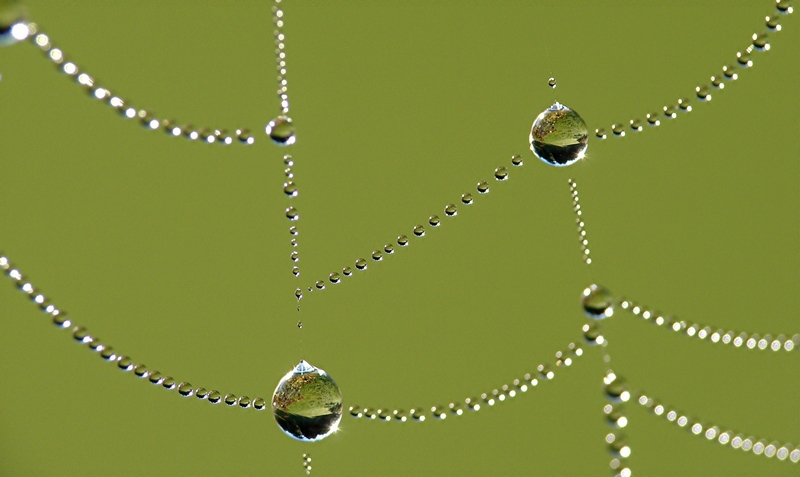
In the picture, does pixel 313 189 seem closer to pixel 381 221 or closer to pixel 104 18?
pixel 381 221

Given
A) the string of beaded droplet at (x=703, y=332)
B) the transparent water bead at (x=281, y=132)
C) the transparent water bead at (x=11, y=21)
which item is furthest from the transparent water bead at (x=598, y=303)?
the transparent water bead at (x=11, y=21)

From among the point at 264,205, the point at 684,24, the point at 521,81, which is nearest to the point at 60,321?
the point at 264,205

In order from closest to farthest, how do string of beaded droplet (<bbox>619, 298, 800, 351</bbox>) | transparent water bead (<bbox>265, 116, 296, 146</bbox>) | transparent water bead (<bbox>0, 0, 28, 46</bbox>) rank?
transparent water bead (<bbox>0, 0, 28, 46</bbox>) → transparent water bead (<bbox>265, 116, 296, 146</bbox>) → string of beaded droplet (<bbox>619, 298, 800, 351</bbox>)

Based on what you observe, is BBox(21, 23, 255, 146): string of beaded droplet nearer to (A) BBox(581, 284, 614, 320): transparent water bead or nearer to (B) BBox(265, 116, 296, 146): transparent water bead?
(B) BBox(265, 116, 296, 146): transparent water bead

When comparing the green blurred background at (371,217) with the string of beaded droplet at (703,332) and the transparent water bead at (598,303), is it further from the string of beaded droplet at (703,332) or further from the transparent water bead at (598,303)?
the transparent water bead at (598,303)

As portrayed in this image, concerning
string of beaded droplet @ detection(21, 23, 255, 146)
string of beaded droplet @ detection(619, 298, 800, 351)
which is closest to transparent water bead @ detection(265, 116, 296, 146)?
string of beaded droplet @ detection(21, 23, 255, 146)

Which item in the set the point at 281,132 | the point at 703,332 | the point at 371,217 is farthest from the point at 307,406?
the point at 371,217

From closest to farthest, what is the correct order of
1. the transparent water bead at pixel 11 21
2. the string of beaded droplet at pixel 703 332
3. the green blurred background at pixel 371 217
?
the transparent water bead at pixel 11 21 < the string of beaded droplet at pixel 703 332 < the green blurred background at pixel 371 217
